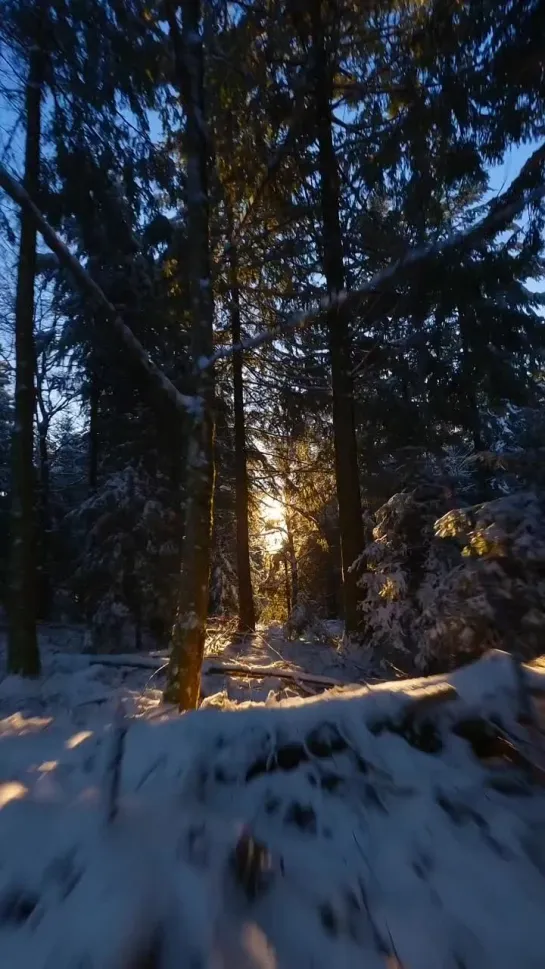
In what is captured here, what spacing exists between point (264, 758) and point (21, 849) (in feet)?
2.89

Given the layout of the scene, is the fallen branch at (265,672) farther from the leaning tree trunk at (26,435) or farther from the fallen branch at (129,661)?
the leaning tree trunk at (26,435)

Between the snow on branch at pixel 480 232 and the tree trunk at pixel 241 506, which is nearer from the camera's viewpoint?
the snow on branch at pixel 480 232

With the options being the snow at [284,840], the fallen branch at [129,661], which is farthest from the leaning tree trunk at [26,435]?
the snow at [284,840]

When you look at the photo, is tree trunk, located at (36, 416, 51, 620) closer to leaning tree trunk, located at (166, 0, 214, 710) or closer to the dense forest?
the dense forest

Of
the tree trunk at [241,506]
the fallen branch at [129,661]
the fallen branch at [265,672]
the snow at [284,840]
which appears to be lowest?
the fallen branch at [265,672]

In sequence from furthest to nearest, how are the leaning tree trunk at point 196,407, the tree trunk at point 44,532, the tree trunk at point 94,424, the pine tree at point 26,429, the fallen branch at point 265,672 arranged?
the tree trunk at point 44,532, the tree trunk at point 94,424, the pine tree at point 26,429, the fallen branch at point 265,672, the leaning tree trunk at point 196,407

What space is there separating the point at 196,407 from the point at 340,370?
388 cm

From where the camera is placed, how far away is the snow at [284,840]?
4.67 feet

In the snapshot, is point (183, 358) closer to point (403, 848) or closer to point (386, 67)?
point (386, 67)

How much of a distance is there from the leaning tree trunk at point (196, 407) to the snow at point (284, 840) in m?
3.17

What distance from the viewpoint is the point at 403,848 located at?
1765 millimetres

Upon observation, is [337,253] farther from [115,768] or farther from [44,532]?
[44,532]

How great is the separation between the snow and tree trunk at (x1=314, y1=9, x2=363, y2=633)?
21.2 feet

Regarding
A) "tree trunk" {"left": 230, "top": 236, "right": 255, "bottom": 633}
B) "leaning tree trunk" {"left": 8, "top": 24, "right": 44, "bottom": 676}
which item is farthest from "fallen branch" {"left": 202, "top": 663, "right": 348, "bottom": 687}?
"tree trunk" {"left": 230, "top": 236, "right": 255, "bottom": 633}
